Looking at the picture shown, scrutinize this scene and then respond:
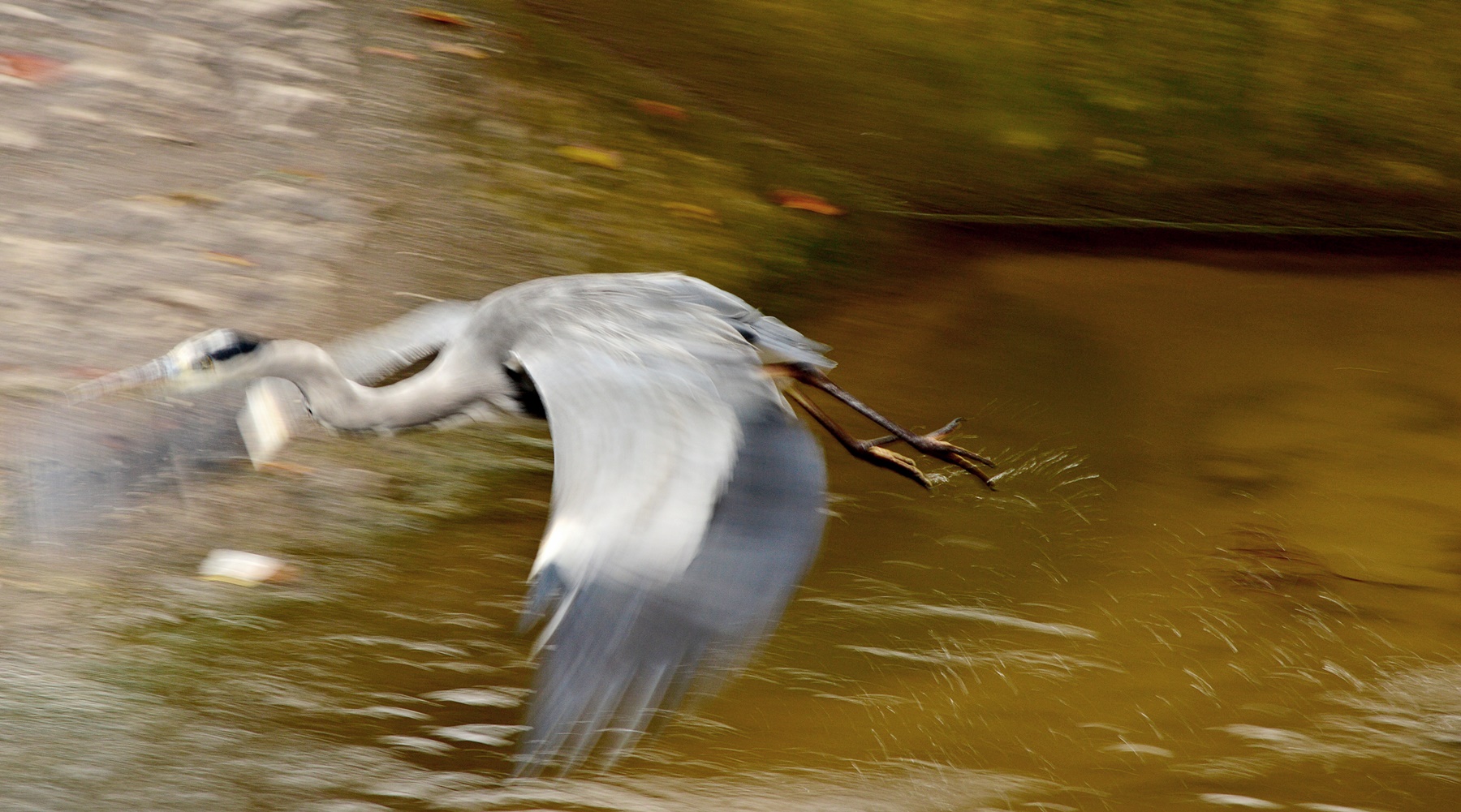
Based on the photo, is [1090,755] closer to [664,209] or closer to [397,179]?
[664,209]

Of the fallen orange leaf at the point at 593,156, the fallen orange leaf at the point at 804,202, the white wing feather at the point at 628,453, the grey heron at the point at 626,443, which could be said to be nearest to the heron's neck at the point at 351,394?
the grey heron at the point at 626,443

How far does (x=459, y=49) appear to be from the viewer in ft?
20.5

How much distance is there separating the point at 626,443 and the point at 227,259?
8.54 ft

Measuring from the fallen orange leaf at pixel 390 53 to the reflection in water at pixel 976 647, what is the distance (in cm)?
254

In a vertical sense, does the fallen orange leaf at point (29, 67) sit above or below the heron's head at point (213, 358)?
above

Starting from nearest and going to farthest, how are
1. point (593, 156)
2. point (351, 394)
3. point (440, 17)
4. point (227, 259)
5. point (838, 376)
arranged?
1. point (351, 394)
2. point (838, 376)
3. point (227, 259)
4. point (593, 156)
5. point (440, 17)

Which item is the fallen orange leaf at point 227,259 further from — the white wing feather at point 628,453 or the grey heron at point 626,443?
the white wing feather at point 628,453

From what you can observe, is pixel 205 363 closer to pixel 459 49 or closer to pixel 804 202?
pixel 804 202

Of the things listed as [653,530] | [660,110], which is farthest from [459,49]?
[653,530]

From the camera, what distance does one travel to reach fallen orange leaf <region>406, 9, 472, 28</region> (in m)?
6.41

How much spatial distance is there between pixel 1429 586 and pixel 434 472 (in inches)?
106

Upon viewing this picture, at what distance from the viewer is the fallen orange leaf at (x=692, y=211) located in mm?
5539

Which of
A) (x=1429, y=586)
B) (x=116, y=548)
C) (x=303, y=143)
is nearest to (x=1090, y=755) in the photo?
(x=1429, y=586)

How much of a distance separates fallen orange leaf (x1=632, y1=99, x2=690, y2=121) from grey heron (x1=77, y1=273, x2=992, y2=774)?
2.41 metres
